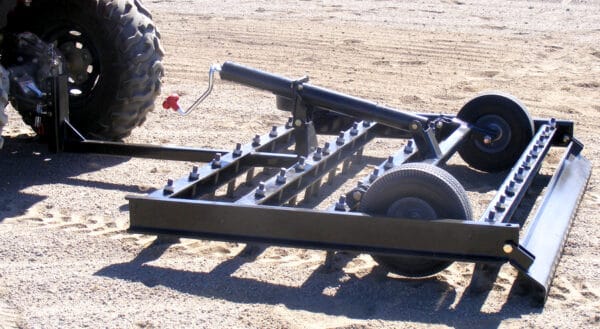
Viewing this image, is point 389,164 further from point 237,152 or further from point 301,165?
point 237,152

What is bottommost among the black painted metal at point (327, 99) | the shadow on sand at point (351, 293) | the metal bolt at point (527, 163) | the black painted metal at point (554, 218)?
the shadow on sand at point (351, 293)

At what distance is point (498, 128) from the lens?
6.91 metres

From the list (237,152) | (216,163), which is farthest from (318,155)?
(216,163)

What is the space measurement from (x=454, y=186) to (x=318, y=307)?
89 centimetres

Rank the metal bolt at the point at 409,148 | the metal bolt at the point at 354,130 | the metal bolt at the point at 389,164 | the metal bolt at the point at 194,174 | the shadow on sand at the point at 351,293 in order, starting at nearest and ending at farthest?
the shadow on sand at the point at 351,293 < the metal bolt at the point at 194,174 < the metal bolt at the point at 389,164 < the metal bolt at the point at 409,148 < the metal bolt at the point at 354,130

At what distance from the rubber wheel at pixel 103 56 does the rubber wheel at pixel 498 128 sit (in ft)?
7.32

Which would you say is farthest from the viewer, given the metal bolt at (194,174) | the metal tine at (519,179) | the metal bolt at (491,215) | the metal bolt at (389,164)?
the metal bolt at (389,164)

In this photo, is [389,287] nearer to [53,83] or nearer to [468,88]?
[53,83]

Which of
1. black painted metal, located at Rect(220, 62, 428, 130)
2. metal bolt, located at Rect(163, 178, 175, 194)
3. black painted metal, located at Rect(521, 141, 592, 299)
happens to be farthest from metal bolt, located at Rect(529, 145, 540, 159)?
metal bolt, located at Rect(163, 178, 175, 194)

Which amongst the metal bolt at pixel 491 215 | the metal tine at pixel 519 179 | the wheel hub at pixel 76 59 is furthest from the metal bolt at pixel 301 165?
the wheel hub at pixel 76 59

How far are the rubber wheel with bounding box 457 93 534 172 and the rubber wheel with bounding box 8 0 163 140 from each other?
87.8 inches

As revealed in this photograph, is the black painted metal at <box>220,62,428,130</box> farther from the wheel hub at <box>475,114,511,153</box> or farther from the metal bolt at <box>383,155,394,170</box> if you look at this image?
the wheel hub at <box>475,114,511,153</box>

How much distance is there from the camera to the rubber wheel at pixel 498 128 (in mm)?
6875

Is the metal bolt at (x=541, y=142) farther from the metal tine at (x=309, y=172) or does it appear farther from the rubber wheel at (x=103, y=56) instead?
the rubber wheel at (x=103, y=56)
